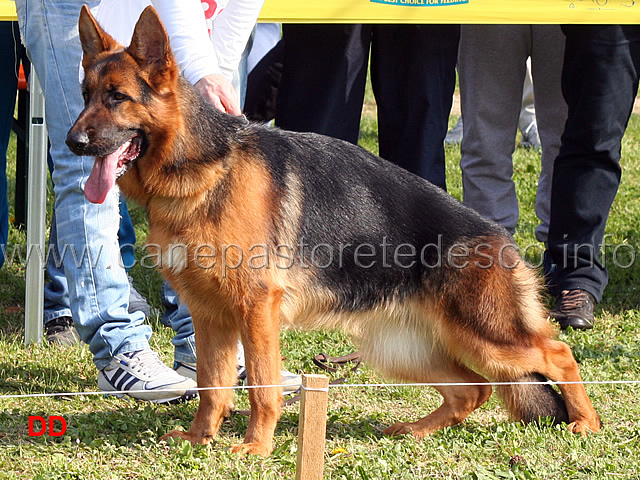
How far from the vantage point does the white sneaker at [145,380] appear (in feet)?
11.7

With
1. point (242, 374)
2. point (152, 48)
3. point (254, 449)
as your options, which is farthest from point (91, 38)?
point (242, 374)

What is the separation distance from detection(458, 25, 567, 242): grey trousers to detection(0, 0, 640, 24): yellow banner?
500mm

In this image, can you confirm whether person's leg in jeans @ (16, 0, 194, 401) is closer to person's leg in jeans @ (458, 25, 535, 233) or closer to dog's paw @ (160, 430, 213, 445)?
dog's paw @ (160, 430, 213, 445)

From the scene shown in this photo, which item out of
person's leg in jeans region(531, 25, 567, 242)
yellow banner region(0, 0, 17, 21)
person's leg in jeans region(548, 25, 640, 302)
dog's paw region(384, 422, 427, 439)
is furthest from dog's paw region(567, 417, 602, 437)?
yellow banner region(0, 0, 17, 21)

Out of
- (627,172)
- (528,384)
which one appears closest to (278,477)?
(528,384)

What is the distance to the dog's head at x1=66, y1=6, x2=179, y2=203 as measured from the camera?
2709 millimetres

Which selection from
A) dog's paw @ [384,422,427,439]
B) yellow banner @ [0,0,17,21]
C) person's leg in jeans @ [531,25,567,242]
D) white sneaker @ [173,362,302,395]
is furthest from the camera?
person's leg in jeans @ [531,25,567,242]

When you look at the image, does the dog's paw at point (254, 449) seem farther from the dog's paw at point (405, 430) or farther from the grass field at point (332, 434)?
the dog's paw at point (405, 430)

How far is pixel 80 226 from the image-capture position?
3531 millimetres

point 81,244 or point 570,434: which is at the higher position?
point 81,244

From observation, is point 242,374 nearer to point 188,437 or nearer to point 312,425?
point 188,437

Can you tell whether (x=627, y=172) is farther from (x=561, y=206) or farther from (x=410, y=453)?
(x=410, y=453)

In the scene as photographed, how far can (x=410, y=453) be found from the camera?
3.16 m

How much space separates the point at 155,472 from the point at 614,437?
70.6 inches
